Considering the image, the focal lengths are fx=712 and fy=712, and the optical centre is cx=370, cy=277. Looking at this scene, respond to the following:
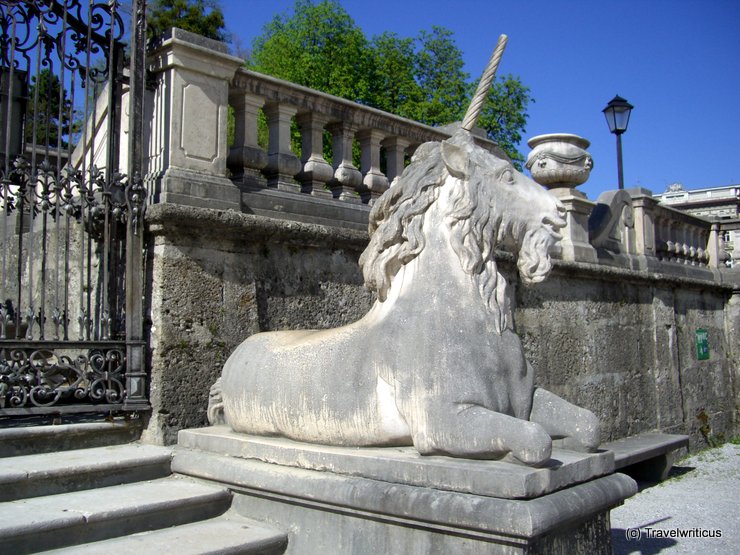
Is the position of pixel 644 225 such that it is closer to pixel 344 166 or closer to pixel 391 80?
pixel 344 166

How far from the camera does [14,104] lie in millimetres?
4480

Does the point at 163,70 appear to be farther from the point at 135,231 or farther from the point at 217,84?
the point at 135,231

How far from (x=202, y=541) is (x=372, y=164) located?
135 inches

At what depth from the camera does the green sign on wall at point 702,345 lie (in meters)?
9.27

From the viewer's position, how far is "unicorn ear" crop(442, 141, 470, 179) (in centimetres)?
310

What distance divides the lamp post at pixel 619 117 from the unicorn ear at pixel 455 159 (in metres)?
7.93

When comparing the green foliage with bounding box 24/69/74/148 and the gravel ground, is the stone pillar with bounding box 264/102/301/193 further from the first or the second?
the gravel ground

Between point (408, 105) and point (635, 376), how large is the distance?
15.5 meters

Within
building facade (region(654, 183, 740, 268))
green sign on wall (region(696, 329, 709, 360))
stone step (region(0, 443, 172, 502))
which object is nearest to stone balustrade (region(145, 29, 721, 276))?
stone step (region(0, 443, 172, 502))

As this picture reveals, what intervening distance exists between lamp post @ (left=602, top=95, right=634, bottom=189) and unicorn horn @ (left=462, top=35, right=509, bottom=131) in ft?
25.0

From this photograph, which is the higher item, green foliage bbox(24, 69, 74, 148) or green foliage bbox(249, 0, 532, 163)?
green foliage bbox(249, 0, 532, 163)

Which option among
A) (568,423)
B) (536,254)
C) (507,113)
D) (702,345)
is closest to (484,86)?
(536,254)

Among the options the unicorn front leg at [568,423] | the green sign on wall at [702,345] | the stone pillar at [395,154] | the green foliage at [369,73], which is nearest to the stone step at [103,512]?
the unicorn front leg at [568,423]

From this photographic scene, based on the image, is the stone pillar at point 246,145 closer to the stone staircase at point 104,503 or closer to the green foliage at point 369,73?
the stone staircase at point 104,503
